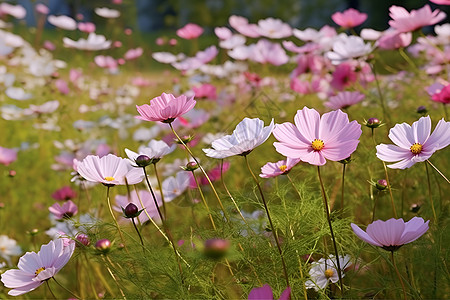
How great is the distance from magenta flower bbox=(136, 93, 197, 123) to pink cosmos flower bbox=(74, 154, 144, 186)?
0.07m

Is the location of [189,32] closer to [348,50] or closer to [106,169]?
[348,50]

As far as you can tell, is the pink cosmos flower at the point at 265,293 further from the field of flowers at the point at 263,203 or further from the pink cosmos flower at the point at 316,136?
the pink cosmos flower at the point at 316,136

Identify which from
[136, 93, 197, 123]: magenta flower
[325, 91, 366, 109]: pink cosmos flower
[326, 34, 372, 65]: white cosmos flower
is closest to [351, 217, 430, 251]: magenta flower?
[136, 93, 197, 123]: magenta flower

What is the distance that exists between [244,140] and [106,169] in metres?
0.18

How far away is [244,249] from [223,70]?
1.62 metres

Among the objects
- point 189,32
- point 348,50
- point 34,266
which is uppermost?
point 348,50

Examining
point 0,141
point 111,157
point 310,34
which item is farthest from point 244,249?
point 0,141

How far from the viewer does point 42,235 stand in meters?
1.19

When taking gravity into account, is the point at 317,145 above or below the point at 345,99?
above

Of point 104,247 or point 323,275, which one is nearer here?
point 104,247

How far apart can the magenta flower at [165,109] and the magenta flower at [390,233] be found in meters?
0.24

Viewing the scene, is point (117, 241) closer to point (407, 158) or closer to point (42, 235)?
point (407, 158)

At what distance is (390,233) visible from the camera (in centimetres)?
43

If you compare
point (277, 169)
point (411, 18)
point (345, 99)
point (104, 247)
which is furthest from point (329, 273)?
point (411, 18)
